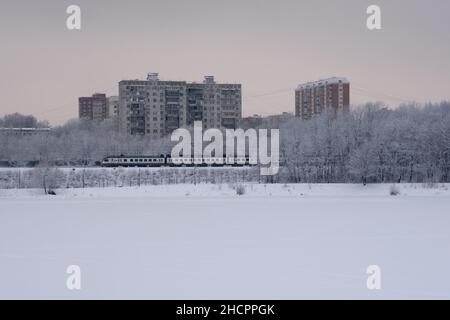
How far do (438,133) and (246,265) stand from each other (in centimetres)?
3278

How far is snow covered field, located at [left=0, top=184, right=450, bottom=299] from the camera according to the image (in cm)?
875

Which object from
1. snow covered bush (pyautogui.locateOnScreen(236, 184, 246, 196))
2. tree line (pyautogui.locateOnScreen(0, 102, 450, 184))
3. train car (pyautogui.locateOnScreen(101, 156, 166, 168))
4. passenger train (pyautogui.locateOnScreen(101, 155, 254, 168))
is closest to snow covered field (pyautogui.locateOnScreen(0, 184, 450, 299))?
snow covered bush (pyautogui.locateOnScreen(236, 184, 246, 196))

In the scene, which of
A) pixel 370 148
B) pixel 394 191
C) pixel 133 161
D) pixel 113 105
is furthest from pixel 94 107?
pixel 394 191

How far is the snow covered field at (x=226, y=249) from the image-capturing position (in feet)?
28.7

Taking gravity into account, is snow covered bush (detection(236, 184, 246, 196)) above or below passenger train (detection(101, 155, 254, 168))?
below

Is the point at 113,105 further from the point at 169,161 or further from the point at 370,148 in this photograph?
the point at 370,148

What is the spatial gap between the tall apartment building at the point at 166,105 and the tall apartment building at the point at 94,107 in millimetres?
35284

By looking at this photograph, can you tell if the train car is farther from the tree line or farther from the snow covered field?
the snow covered field

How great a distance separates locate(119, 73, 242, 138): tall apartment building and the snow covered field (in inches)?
1743

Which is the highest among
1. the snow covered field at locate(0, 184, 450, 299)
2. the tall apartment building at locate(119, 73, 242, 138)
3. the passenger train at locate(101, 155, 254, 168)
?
the tall apartment building at locate(119, 73, 242, 138)

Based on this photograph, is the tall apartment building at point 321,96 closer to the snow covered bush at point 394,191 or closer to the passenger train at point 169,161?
the passenger train at point 169,161
